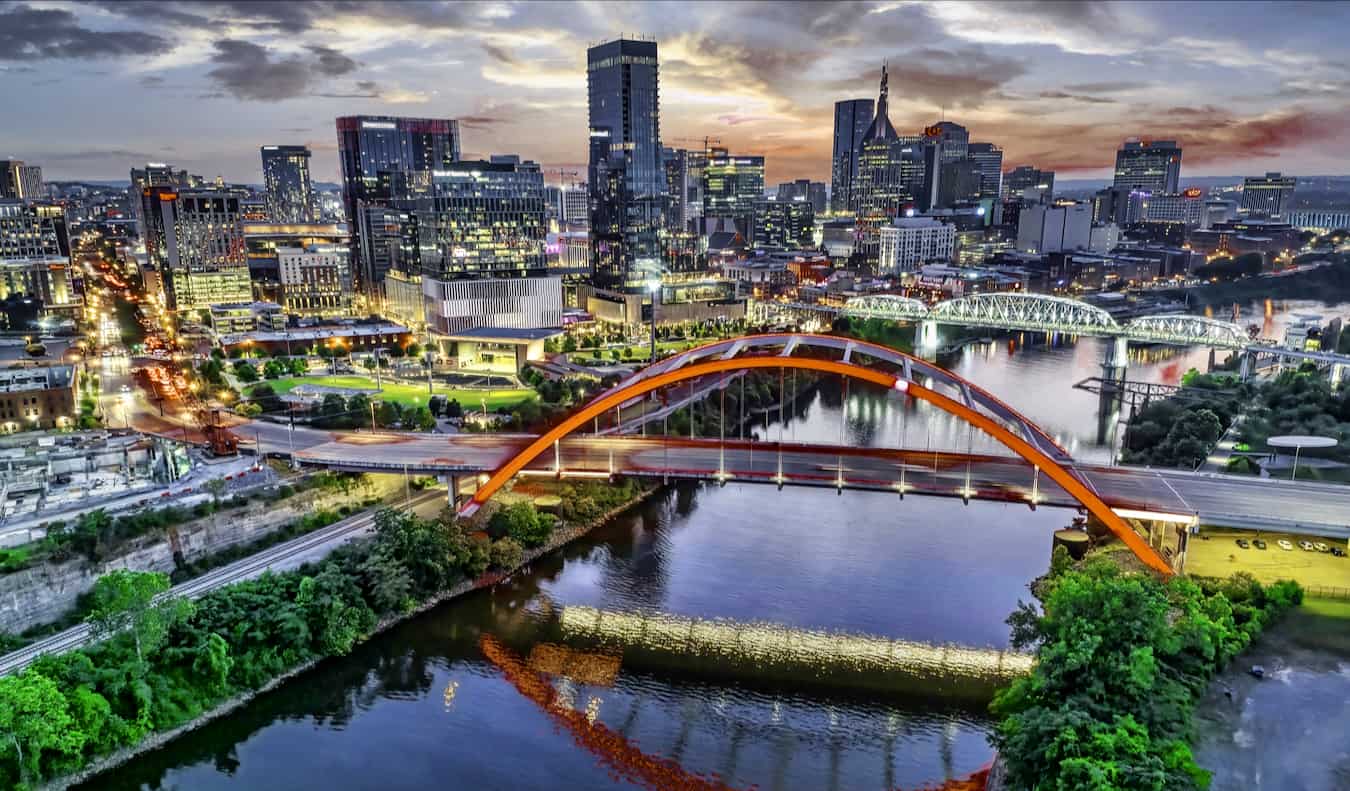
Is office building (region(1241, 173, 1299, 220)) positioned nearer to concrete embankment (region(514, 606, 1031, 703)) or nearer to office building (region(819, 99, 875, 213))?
office building (region(819, 99, 875, 213))

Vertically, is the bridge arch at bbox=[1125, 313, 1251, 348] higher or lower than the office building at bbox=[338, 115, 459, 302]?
lower

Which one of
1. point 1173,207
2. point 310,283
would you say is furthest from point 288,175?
point 1173,207

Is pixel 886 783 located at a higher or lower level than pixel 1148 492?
lower

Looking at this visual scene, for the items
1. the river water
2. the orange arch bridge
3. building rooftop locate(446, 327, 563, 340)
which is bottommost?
the river water

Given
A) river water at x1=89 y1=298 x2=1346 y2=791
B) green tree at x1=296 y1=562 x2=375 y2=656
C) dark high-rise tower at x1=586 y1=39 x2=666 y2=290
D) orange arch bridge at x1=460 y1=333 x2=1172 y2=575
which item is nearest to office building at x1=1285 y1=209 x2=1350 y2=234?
dark high-rise tower at x1=586 y1=39 x2=666 y2=290

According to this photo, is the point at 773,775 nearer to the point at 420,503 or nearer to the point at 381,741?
the point at 381,741

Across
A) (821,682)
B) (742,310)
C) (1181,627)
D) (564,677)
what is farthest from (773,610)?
(742,310)
